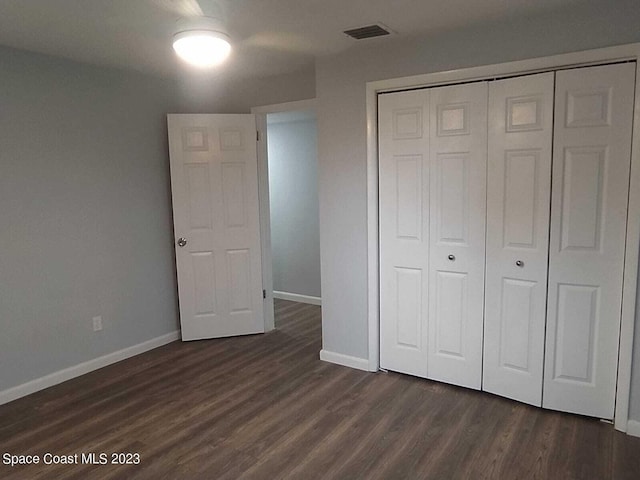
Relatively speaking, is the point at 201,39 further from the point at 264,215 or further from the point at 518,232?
the point at 518,232

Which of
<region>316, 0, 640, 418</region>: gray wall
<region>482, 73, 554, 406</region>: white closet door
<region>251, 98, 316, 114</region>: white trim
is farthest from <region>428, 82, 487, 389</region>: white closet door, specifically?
<region>251, 98, 316, 114</region>: white trim

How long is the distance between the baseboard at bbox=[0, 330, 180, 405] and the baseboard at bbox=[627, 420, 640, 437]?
3557 millimetres

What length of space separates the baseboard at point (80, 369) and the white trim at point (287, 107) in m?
2.24

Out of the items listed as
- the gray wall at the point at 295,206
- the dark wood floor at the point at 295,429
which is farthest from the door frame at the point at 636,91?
the gray wall at the point at 295,206

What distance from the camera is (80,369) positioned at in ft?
11.5

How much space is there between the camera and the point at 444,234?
307cm

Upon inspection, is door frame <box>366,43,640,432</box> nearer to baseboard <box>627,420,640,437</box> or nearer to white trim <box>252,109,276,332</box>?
baseboard <box>627,420,640,437</box>

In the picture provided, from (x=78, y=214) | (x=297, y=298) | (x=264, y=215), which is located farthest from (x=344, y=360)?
(x=78, y=214)

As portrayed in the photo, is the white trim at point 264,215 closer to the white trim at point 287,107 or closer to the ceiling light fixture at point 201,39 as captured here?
the white trim at point 287,107

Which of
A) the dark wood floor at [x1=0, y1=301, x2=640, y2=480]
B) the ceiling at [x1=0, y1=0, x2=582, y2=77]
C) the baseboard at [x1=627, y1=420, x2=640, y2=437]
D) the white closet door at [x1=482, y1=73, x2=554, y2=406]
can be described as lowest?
the dark wood floor at [x1=0, y1=301, x2=640, y2=480]

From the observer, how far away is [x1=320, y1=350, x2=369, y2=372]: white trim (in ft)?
11.5

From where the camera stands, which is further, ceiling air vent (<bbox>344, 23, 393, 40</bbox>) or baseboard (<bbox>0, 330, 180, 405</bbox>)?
baseboard (<bbox>0, 330, 180, 405</bbox>)

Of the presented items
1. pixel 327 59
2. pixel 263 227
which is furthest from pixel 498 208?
pixel 263 227

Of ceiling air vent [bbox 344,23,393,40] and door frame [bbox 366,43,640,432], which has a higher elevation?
ceiling air vent [bbox 344,23,393,40]
